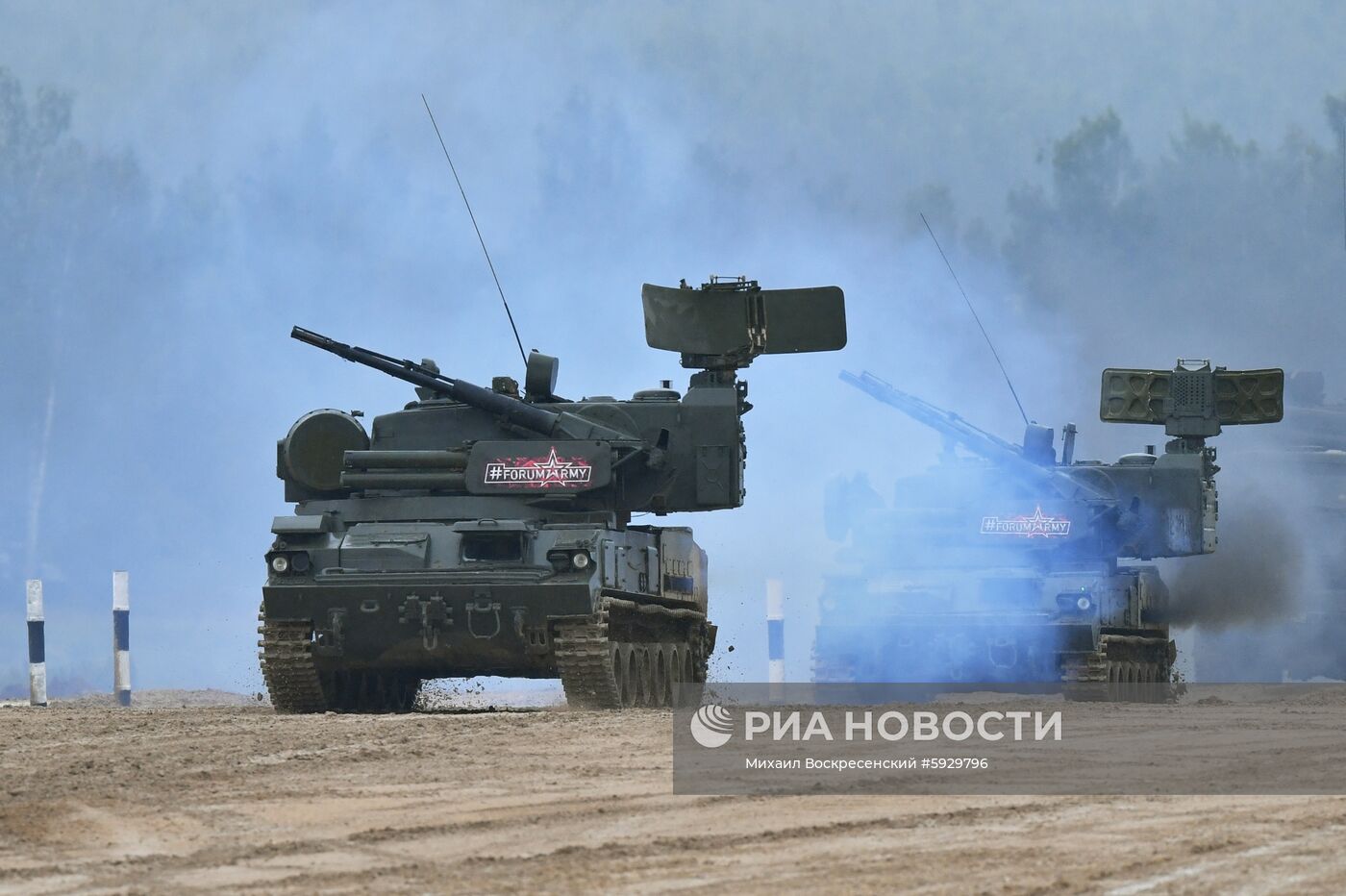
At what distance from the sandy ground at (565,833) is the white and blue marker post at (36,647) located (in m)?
8.03

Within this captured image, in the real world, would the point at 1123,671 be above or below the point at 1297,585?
below

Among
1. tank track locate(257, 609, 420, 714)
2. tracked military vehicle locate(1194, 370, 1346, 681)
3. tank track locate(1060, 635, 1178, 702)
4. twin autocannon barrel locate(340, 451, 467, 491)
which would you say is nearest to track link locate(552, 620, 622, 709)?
tank track locate(257, 609, 420, 714)

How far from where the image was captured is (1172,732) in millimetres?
14727

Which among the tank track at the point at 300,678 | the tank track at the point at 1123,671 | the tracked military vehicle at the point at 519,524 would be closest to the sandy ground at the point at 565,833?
the tracked military vehicle at the point at 519,524

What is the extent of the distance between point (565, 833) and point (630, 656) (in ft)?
33.7

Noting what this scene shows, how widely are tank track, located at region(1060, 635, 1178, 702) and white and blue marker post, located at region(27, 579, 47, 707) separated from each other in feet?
33.2

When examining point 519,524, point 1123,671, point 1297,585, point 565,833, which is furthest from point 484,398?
point 1297,585

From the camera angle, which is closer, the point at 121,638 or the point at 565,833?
the point at 565,833

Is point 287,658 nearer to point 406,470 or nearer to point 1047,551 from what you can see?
point 406,470

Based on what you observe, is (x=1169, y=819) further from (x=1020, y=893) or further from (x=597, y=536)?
(x=597, y=536)

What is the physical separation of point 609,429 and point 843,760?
Result: 27.9 ft

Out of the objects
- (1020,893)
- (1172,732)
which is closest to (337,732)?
(1172,732)

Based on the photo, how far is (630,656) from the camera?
19281mm

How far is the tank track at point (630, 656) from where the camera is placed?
1795 centimetres
